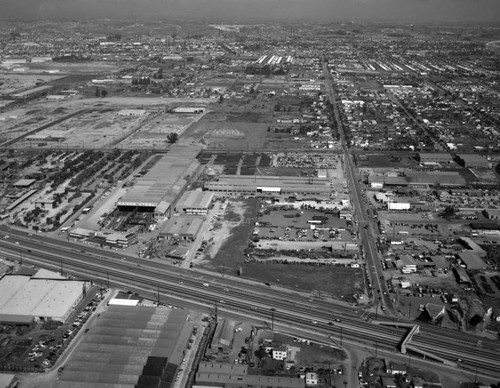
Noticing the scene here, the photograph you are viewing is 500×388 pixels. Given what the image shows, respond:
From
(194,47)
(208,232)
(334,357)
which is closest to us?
(334,357)

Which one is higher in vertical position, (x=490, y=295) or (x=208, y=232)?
(x=208, y=232)

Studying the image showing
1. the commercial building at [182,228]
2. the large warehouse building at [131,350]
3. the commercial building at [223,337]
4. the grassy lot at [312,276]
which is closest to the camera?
the large warehouse building at [131,350]

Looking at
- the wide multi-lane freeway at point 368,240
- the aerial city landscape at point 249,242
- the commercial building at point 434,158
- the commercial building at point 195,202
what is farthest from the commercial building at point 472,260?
the commercial building at point 434,158

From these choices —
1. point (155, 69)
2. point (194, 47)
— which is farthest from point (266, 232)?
point (194, 47)

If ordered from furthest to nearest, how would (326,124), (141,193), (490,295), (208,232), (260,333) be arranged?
1. (326,124)
2. (141,193)
3. (208,232)
4. (490,295)
5. (260,333)

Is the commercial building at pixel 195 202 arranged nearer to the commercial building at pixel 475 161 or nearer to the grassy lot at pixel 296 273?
the grassy lot at pixel 296 273

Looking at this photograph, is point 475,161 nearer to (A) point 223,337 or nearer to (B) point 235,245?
(B) point 235,245

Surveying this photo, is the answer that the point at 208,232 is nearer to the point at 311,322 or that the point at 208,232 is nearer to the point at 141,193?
the point at 141,193
